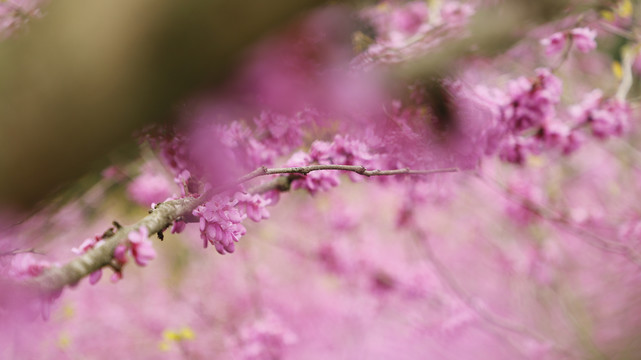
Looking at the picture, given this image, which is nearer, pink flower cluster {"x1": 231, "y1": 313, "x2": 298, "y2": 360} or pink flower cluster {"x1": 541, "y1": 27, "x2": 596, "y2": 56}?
pink flower cluster {"x1": 541, "y1": 27, "x2": 596, "y2": 56}

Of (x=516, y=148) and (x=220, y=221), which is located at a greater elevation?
(x=220, y=221)

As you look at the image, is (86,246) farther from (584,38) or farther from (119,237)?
(584,38)

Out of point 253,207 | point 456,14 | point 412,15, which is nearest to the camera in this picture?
point 253,207

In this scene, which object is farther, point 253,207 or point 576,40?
point 576,40

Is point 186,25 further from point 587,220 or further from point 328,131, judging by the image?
point 587,220

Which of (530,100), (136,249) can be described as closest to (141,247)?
(136,249)

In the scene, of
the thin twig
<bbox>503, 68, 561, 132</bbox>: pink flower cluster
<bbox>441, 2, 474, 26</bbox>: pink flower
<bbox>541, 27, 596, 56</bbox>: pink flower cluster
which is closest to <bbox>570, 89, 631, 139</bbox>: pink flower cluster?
<bbox>541, 27, 596, 56</bbox>: pink flower cluster

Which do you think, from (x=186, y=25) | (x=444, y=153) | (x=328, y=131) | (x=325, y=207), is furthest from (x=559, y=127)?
(x=325, y=207)

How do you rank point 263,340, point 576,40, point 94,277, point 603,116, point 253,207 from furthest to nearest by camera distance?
point 263,340
point 603,116
point 576,40
point 253,207
point 94,277

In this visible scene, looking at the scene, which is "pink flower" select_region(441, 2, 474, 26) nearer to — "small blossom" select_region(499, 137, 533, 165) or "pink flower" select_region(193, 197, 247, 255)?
"small blossom" select_region(499, 137, 533, 165)

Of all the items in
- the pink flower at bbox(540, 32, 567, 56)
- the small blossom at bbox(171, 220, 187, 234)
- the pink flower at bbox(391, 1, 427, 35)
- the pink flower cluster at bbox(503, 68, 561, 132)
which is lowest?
the pink flower cluster at bbox(503, 68, 561, 132)
